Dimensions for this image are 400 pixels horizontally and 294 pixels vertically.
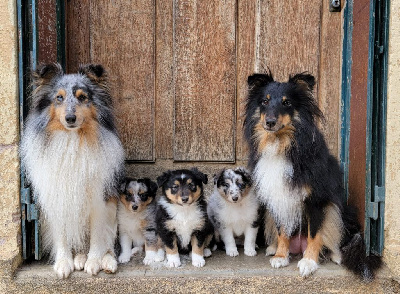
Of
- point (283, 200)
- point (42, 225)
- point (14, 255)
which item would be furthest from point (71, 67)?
point (283, 200)

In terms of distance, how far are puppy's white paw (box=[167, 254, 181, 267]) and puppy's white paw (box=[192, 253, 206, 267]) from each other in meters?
0.12

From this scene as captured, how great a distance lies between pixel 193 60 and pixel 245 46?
53 cm

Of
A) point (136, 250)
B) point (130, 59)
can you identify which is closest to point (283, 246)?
point (136, 250)

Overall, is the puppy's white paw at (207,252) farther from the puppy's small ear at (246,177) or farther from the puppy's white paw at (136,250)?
the puppy's small ear at (246,177)

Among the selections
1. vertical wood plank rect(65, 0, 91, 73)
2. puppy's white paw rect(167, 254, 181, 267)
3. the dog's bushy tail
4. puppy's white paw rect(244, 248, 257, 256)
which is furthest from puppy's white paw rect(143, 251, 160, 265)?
vertical wood plank rect(65, 0, 91, 73)

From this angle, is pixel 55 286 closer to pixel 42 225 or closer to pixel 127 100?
pixel 42 225

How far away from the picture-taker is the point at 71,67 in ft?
13.8

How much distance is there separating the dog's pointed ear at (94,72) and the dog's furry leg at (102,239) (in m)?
0.99

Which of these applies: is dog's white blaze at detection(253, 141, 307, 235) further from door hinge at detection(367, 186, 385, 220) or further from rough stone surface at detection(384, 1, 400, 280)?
rough stone surface at detection(384, 1, 400, 280)

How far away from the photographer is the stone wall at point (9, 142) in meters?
3.25

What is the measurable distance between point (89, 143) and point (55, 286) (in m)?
1.12

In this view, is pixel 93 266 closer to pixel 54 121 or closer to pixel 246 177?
pixel 54 121

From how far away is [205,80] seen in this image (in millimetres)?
4234

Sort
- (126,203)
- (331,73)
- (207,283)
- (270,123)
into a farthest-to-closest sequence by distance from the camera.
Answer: (331,73)
(126,203)
(207,283)
(270,123)
